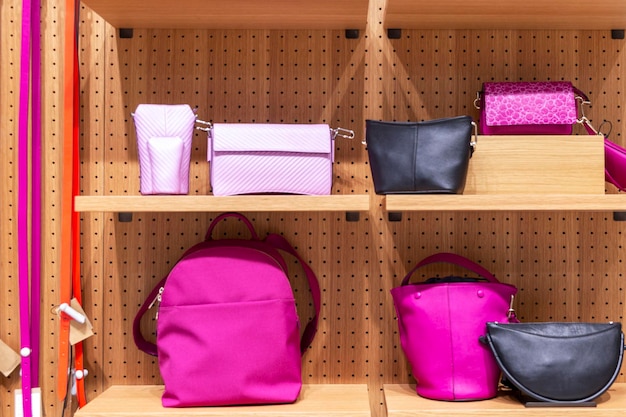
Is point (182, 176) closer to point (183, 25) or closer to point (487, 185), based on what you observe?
point (183, 25)

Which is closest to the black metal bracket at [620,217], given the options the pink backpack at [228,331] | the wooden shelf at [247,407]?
the wooden shelf at [247,407]

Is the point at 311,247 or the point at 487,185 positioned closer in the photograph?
the point at 487,185

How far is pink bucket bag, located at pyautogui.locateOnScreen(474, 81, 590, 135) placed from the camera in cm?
178

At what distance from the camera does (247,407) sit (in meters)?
1.72

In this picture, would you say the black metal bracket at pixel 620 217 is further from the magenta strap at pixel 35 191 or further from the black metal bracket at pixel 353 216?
the magenta strap at pixel 35 191

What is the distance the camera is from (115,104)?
197 centimetres

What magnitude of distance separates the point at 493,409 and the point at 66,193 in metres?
1.26

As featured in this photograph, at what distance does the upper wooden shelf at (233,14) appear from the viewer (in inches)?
67.5

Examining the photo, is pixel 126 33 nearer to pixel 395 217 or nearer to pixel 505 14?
pixel 395 217

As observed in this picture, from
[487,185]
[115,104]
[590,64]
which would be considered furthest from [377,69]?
[115,104]

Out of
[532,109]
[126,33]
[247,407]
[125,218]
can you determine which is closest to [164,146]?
[125,218]

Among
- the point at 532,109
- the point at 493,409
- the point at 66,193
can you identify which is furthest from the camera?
the point at 66,193

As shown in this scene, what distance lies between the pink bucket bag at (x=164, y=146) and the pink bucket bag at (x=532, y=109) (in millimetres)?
794

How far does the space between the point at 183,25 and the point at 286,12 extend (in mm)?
337
